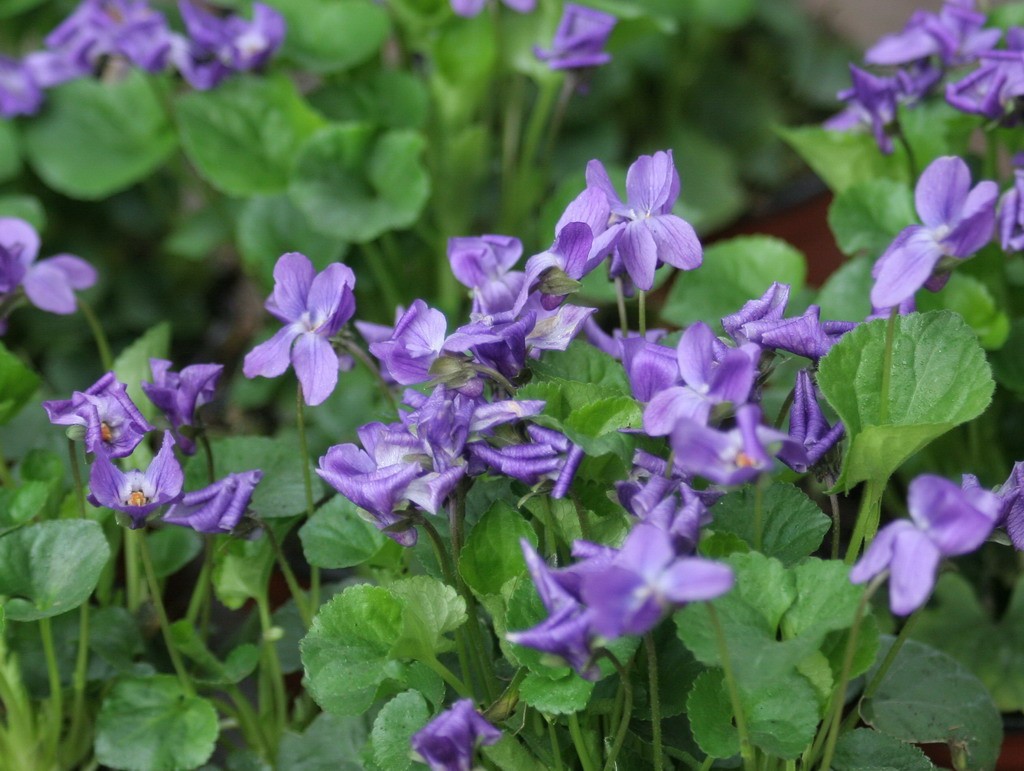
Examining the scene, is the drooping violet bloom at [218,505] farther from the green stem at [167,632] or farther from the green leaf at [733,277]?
the green leaf at [733,277]

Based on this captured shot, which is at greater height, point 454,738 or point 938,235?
point 938,235

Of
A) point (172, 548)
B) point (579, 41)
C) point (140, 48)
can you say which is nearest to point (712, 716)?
point (172, 548)

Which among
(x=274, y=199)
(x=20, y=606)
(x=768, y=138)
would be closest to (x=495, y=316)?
(x=20, y=606)

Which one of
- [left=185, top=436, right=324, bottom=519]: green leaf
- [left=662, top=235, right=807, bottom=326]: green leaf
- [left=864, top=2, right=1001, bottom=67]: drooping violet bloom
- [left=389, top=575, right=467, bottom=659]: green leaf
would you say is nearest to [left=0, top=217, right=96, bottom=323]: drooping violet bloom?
[left=185, top=436, right=324, bottom=519]: green leaf

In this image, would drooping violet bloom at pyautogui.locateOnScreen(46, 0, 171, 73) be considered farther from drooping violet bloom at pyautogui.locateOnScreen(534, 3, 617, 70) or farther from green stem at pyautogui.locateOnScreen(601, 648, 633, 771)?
green stem at pyautogui.locateOnScreen(601, 648, 633, 771)

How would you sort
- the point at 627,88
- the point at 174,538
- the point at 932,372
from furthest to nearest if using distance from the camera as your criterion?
the point at 627,88 < the point at 174,538 < the point at 932,372

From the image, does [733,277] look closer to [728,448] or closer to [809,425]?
[809,425]

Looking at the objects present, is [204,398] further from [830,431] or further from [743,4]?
[743,4]
